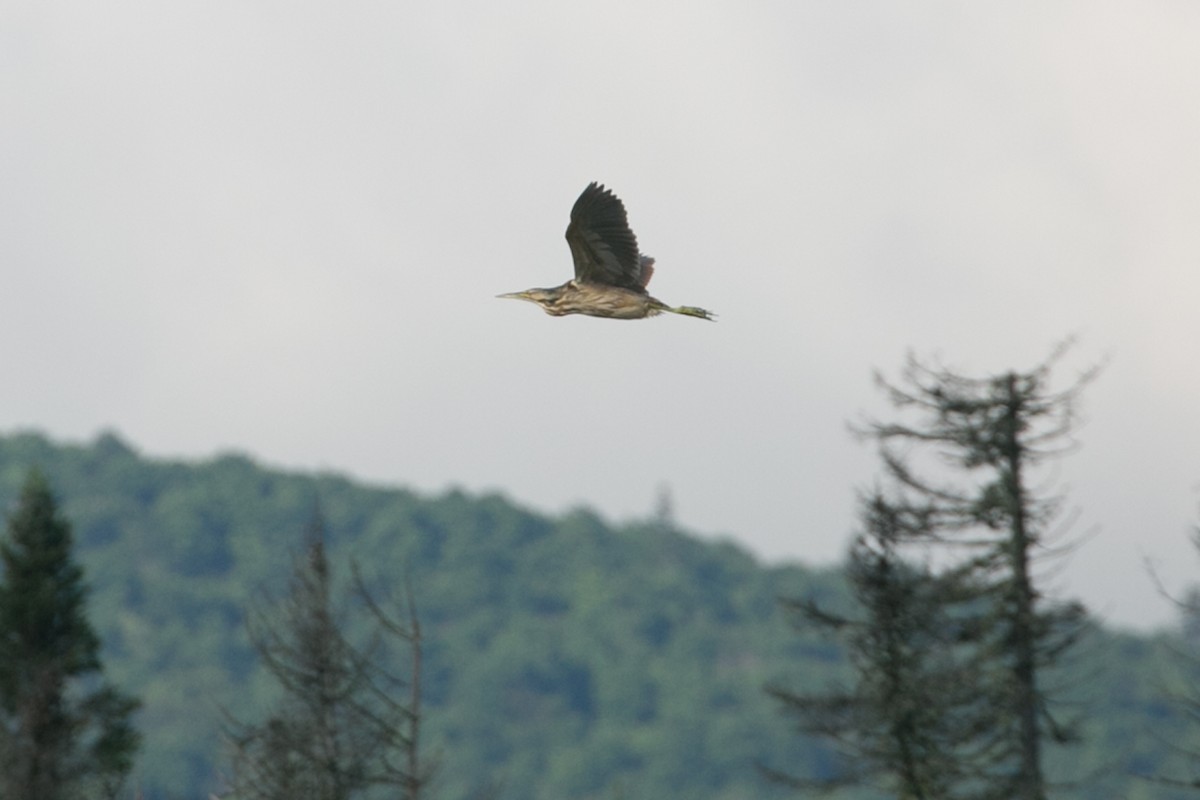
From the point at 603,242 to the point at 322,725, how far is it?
510 centimetres

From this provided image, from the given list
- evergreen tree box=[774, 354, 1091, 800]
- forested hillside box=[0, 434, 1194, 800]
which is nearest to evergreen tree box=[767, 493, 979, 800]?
evergreen tree box=[774, 354, 1091, 800]

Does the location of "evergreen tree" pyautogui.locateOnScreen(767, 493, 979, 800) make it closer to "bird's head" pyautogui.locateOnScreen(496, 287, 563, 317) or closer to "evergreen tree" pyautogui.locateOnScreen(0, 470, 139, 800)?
"bird's head" pyautogui.locateOnScreen(496, 287, 563, 317)

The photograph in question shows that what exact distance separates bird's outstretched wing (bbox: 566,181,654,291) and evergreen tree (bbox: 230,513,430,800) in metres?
3.57

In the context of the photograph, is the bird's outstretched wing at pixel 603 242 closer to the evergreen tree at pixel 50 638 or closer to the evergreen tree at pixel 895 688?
the evergreen tree at pixel 895 688

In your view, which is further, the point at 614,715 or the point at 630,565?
the point at 630,565

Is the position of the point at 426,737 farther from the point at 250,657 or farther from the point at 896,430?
the point at 896,430

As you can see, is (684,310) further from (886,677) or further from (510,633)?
(510,633)

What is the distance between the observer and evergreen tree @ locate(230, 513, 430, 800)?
16.2 metres

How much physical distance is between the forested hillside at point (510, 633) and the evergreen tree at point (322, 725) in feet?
366

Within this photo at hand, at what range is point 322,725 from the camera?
16.6 meters

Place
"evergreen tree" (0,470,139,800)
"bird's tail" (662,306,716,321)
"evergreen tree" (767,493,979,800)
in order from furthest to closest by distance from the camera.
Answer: "evergreen tree" (0,470,139,800), "evergreen tree" (767,493,979,800), "bird's tail" (662,306,716,321)

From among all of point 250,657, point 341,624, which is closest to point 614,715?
point 250,657

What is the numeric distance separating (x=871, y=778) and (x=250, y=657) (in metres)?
150

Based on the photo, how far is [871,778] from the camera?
23.8 metres
